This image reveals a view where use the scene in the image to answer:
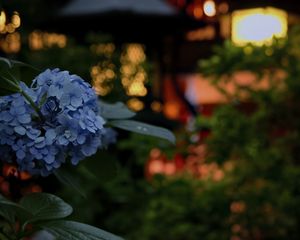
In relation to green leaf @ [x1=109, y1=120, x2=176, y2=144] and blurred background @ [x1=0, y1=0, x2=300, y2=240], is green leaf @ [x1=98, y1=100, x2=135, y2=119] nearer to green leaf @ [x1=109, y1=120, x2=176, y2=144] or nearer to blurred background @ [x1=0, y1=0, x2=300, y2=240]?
green leaf @ [x1=109, y1=120, x2=176, y2=144]

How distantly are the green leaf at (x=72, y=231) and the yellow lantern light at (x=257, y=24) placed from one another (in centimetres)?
432

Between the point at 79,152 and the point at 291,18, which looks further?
the point at 291,18

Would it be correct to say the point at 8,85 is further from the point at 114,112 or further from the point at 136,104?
the point at 136,104

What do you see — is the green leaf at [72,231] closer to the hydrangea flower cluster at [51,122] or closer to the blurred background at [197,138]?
the hydrangea flower cluster at [51,122]

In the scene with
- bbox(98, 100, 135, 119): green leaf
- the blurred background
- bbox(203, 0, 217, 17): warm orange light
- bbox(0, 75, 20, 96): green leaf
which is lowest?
the blurred background

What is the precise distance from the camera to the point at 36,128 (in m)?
1.22

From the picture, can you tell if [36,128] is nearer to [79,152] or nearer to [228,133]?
[79,152]

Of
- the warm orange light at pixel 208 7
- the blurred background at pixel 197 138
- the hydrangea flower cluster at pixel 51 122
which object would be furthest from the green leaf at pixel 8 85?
the warm orange light at pixel 208 7

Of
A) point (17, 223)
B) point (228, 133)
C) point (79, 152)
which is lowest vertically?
point (228, 133)

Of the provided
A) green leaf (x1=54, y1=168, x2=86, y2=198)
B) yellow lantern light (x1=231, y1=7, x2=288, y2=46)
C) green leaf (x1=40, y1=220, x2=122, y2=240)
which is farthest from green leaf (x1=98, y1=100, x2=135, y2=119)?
yellow lantern light (x1=231, y1=7, x2=288, y2=46)

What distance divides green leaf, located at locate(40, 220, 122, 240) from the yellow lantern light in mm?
4318

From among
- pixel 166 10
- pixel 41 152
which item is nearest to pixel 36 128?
pixel 41 152

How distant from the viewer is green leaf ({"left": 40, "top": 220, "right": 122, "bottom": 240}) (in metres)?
1.14

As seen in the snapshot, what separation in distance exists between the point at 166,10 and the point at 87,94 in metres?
3.41
